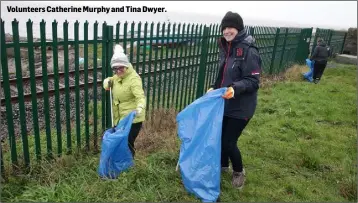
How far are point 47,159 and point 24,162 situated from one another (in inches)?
10.7

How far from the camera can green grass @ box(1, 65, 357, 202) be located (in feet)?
10.5

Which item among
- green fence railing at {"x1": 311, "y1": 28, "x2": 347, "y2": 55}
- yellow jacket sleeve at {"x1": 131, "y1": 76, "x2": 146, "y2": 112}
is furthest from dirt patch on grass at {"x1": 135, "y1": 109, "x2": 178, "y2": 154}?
green fence railing at {"x1": 311, "y1": 28, "x2": 347, "y2": 55}

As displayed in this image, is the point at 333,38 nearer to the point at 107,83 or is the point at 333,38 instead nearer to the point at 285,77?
the point at 285,77

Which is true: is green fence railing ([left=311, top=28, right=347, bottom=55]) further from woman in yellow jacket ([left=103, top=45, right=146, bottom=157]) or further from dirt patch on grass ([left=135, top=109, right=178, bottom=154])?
woman in yellow jacket ([left=103, top=45, right=146, bottom=157])

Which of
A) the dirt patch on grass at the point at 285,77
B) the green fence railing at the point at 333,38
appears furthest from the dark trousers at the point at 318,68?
the green fence railing at the point at 333,38

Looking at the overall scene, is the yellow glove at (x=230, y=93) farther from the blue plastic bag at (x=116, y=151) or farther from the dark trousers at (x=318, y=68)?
the dark trousers at (x=318, y=68)

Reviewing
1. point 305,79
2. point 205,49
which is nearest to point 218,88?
point 205,49

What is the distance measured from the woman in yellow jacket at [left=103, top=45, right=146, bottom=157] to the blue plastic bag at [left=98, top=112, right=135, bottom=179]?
0.71 ft

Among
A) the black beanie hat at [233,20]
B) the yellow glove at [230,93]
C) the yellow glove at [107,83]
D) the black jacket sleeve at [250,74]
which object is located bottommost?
the yellow glove at [107,83]

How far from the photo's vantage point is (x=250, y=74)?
315 cm

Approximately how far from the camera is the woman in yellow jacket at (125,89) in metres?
3.48

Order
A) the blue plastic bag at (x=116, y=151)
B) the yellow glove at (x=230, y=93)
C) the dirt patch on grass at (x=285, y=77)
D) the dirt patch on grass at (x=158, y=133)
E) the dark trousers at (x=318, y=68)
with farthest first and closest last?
the dark trousers at (x=318, y=68) → the dirt patch on grass at (x=285, y=77) → the dirt patch on grass at (x=158, y=133) → the blue plastic bag at (x=116, y=151) → the yellow glove at (x=230, y=93)

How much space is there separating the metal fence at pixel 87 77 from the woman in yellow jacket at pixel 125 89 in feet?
1.68

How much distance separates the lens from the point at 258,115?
6555 millimetres
